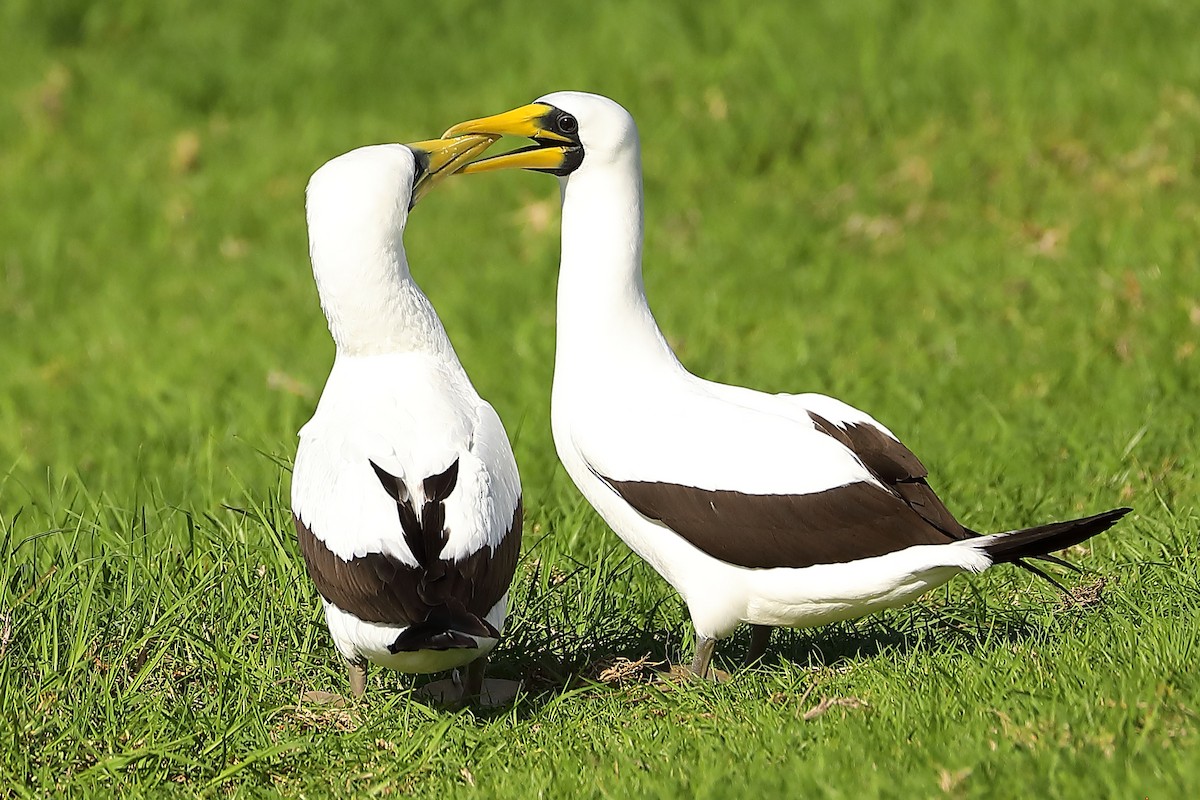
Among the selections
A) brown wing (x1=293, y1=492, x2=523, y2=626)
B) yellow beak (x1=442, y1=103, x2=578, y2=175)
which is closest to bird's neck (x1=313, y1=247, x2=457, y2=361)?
yellow beak (x1=442, y1=103, x2=578, y2=175)

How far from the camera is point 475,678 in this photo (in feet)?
15.9

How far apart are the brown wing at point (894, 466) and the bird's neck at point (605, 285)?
569 millimetres

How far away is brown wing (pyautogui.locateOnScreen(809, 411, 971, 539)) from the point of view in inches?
179

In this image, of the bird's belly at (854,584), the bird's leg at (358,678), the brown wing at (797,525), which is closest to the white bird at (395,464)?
the bird's leg at (358,678)

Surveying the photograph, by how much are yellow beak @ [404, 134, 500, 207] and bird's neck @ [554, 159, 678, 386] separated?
36cm

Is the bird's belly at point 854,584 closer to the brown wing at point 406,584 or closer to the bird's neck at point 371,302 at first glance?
the brown wing at point 406,584

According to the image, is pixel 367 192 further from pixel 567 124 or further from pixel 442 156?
pixel 567 124

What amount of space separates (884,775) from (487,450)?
4.91 ft

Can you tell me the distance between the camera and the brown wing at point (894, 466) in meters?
4.54

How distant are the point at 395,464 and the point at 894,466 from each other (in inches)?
55.8

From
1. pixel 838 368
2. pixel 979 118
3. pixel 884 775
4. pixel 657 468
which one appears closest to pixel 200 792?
pixel 657 468

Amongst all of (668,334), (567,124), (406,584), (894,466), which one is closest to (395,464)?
(406,584)

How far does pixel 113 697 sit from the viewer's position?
16.0 feet

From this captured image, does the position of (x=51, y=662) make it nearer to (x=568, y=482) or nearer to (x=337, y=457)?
(x=337, y=457)
